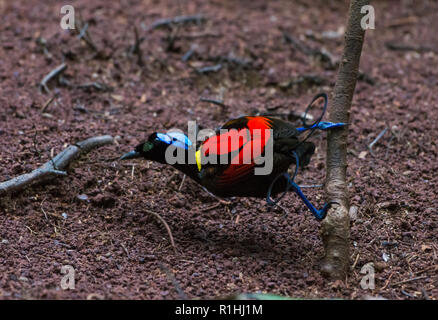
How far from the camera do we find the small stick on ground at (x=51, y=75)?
481cm

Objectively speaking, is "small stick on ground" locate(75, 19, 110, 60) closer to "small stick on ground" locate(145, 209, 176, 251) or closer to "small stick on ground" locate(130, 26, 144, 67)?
"small stick on ground" locate(130, 26, 144, 67)

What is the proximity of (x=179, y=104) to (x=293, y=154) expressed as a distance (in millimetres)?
1731

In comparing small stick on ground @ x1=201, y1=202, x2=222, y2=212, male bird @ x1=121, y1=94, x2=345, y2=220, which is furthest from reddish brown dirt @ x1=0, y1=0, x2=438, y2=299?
male bird @ x1=121, y1=94, x2=345, y2=220

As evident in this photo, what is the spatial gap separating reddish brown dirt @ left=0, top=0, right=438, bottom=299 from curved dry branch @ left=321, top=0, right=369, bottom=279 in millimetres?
150

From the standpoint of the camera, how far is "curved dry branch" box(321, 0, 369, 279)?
10.1ft

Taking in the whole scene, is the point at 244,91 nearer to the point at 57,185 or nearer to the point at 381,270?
the point at 57,185

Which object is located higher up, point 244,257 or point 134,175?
point 134,175

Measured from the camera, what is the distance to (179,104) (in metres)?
4.84

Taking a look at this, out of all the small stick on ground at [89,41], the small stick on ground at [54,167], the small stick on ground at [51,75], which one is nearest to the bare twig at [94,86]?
the small stick on ground at [51,75]

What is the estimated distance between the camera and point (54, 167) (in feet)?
12.5

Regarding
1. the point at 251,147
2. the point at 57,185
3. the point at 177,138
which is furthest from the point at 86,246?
the point at 251,147

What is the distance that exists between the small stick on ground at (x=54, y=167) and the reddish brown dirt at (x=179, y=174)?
73mm

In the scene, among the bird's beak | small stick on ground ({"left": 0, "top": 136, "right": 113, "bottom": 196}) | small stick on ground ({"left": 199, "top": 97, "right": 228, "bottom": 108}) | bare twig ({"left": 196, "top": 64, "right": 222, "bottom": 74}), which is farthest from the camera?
bare twig ({"left": 196, "top": 64, "right": 222, "bottom": 74})

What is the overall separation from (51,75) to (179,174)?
1791 millimetres
